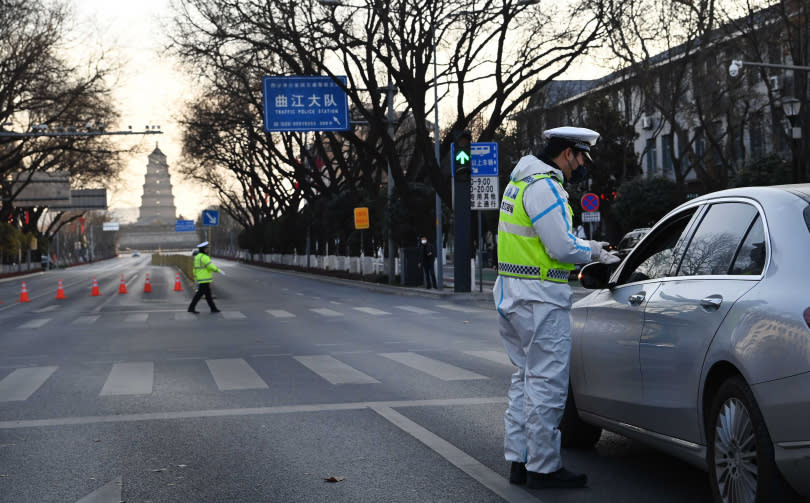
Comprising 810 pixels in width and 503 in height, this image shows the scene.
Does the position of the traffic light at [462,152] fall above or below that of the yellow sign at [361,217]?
above

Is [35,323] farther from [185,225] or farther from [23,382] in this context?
[185,225]

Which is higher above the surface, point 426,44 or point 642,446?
point 426,44

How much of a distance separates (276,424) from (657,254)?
11.4 ft

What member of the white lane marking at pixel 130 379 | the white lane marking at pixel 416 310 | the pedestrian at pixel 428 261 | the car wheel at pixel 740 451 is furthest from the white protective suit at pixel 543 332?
the pedestrian at pixel 428 261

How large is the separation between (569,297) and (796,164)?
27719 mm

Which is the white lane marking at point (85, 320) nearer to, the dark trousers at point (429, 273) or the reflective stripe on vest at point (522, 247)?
the dark trousers at point (429, 273)

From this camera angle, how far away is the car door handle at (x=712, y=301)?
4778 millimetres

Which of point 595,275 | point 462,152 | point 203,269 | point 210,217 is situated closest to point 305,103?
point 462,152

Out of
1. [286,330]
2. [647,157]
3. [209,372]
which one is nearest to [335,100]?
[286,330]

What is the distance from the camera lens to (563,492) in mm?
5719

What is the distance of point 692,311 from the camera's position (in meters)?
5.01

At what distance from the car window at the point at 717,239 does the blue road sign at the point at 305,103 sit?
30.8m

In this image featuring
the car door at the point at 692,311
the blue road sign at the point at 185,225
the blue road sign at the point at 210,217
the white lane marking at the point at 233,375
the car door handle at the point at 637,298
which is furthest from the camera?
the blue road sign at the point at 185,225

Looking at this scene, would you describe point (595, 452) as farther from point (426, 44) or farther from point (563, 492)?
point (426, 44)
